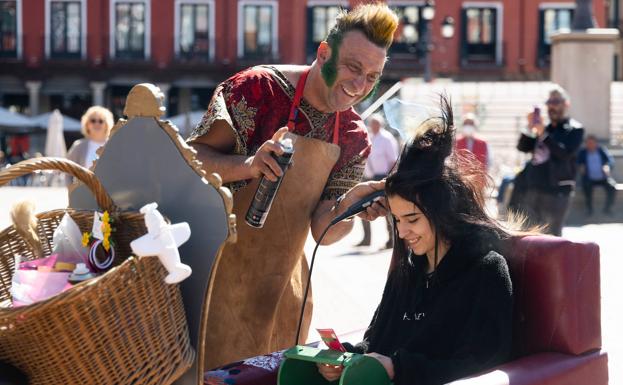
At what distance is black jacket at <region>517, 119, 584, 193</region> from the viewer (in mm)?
7539

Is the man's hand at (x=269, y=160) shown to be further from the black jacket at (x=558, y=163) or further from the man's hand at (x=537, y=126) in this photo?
the man's hand at (x=537, y=126)

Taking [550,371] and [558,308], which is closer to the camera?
[550,371]

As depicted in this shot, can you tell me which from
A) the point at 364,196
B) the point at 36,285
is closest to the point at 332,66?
the point at 364,196

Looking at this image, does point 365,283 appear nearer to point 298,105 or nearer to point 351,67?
point 298,105

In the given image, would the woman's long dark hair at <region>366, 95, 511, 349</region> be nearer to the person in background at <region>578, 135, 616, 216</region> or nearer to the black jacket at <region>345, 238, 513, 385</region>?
the black jacket at <region>345, 238, 513, 385</region>

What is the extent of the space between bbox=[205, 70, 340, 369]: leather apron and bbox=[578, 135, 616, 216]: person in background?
34.7 feet

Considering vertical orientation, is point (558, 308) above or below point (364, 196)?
below

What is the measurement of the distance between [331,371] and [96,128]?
17.8 feet

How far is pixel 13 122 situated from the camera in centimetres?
3053

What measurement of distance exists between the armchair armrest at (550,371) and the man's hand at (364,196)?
0.57 metres

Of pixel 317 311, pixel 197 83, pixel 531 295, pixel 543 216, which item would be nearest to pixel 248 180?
pixel 531 295

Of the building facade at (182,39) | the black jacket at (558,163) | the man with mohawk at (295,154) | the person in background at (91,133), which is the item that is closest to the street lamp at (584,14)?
the black jacket at (558,163)

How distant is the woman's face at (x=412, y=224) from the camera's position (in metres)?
2.80

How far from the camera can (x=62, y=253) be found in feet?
7.97
